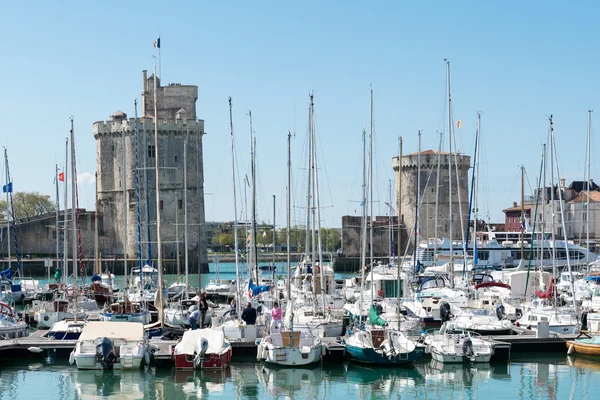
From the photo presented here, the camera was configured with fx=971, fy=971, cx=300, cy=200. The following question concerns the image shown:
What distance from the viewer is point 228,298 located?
1665 inches

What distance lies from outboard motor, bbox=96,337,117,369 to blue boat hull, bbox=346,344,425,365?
5.89 metres

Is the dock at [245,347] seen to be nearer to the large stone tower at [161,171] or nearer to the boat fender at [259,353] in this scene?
the boat fender at [259,353]

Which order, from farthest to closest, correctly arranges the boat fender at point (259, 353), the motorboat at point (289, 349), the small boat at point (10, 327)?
the small boat at point (10, 327)
the boat fender at point (259, 353)
the motorboat at point (289, 349)

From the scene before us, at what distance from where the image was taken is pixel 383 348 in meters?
23.7

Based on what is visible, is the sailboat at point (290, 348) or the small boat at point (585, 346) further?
the small boat at point (585, 346)

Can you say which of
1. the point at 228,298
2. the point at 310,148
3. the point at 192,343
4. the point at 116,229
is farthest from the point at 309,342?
the point at 116,229

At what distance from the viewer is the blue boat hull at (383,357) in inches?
930

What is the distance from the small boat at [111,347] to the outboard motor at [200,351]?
1.36m

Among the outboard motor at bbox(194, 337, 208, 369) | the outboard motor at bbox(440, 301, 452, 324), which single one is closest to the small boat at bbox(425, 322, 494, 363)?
the outboard motor at bbox(440, 301, 452, 324)

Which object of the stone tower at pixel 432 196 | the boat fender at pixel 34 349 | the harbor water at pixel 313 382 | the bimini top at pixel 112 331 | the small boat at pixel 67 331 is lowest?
the harbor water at pixel 313 382

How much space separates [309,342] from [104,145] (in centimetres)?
4511

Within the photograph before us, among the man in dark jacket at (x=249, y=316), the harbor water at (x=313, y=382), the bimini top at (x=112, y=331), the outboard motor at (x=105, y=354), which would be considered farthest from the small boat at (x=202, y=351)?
the man in dark jacket at (x=249, y=316)

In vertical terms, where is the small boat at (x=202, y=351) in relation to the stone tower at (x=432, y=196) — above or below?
below

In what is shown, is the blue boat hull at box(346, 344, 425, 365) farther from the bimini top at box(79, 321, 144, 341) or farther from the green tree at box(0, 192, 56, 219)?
the green tree at box(0, 192, 56, 219)
